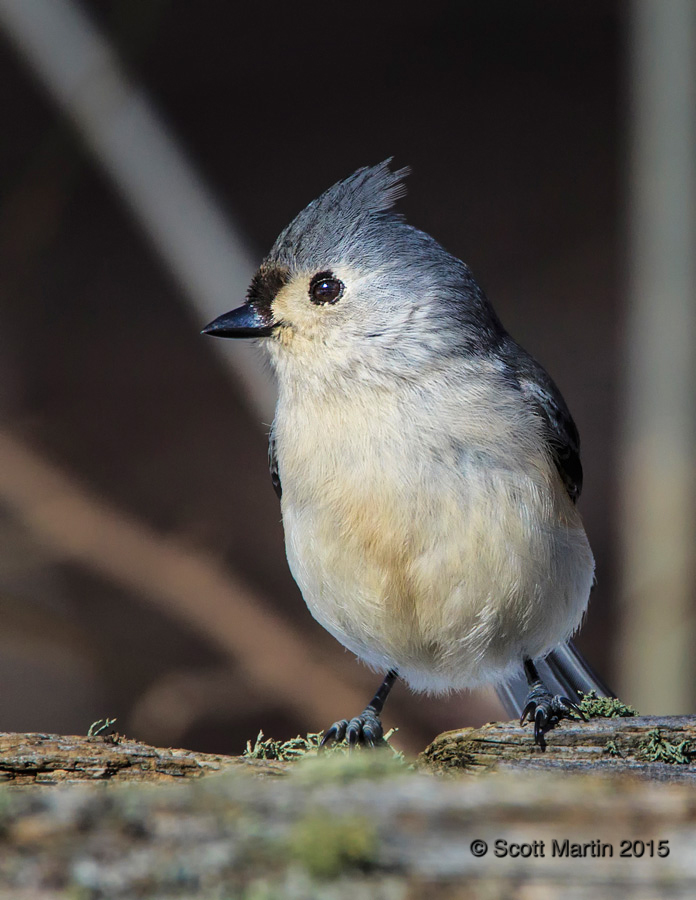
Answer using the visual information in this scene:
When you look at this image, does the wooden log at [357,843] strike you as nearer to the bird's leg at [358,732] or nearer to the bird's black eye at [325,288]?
the bird's leg at [358,732]

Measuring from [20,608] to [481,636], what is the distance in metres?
1.75

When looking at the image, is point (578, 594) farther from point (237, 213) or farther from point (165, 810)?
point (237, 213)

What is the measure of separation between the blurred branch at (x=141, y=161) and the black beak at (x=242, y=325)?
51 cm

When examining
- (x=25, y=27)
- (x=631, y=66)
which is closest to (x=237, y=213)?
(x=25, y=27)

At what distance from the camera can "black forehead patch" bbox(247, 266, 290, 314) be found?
6.32 ft

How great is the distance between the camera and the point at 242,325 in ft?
6.27

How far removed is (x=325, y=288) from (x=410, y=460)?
428 mm

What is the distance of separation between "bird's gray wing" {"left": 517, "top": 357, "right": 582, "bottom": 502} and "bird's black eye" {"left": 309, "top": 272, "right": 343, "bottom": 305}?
42 centimetres

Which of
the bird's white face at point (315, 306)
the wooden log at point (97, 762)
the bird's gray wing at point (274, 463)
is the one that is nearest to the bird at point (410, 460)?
the bird's white face at point (315, 306)

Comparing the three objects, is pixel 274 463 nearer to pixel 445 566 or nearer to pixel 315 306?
pixel 315 306

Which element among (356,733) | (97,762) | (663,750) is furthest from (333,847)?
(356,733)

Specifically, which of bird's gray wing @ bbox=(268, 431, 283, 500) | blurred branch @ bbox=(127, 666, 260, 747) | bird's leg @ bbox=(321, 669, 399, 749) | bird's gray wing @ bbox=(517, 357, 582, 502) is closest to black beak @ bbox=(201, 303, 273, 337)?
bird's gray wing @ bbox=(268, 431, 283, 500)

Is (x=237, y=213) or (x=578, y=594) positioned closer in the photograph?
(x=578, y=594)

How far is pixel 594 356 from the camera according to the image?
3486 mm
